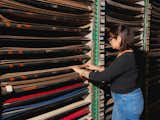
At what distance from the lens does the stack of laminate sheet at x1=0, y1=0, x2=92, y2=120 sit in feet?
11.4

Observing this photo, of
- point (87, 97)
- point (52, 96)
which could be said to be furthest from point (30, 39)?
point (87, 97)

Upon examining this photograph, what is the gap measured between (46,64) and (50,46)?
0.30 meters

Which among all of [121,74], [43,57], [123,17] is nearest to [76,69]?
[43,57]

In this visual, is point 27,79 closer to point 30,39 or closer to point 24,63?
point 24,63

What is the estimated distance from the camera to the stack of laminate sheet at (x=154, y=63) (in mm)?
6684

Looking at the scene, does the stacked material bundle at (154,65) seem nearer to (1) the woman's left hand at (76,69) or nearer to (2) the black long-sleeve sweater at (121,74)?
(2) the black long-sleeve sweater at (121,74)

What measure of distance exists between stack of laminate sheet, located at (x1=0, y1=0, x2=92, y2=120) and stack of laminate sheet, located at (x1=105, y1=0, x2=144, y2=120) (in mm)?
605

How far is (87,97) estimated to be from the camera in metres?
4.72

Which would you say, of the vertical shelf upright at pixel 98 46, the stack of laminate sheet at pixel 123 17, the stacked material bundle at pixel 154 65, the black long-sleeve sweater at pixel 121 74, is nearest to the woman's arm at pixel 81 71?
the black long-sleeve sweater at pixel 121 74

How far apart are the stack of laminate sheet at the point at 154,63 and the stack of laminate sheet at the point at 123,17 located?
0.61m

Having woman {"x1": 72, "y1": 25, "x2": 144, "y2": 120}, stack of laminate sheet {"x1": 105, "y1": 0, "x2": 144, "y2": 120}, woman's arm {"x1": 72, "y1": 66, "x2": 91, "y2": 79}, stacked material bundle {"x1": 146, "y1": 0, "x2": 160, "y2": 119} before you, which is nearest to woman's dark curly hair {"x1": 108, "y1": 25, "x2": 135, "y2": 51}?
woman {"x1": 72, "y1": 25, "x2": 144, "y2": 120}

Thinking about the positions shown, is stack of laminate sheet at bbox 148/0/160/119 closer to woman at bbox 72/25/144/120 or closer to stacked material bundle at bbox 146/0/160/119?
stacked material bundle at bbox 146/0/160/119

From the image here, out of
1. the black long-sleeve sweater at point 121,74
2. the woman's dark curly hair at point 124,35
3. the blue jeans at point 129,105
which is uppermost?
the woman's dark curly hair at point 124,35

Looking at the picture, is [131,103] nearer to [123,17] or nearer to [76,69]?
[76,69]
